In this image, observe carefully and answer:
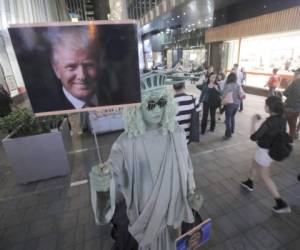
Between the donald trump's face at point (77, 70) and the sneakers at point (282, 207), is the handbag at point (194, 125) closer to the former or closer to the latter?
the sneakers at point (282, 207)

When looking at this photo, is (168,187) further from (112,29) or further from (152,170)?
(112,29)

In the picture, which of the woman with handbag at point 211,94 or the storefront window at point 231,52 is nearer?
the woman with handbag at point 211,94

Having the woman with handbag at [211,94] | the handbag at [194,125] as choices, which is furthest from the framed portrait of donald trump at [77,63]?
the woman with handbag at [211,94]

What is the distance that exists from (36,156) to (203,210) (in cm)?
240

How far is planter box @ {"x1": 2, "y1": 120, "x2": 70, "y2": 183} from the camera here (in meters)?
2.59

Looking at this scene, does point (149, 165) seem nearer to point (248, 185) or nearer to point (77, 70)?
point (77, 70)

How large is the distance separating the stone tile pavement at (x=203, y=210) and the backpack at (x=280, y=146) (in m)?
0.65

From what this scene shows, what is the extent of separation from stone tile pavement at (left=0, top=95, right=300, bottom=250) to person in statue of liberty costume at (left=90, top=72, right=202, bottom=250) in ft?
2.96

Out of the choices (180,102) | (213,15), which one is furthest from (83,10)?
(180,102)

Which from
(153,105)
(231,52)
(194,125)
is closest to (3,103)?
(194,125)

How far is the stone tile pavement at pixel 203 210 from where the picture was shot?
1823mm

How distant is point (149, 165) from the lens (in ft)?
3.65

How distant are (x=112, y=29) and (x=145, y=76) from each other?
315 millimetres

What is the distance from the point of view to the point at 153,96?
42.7 inches
